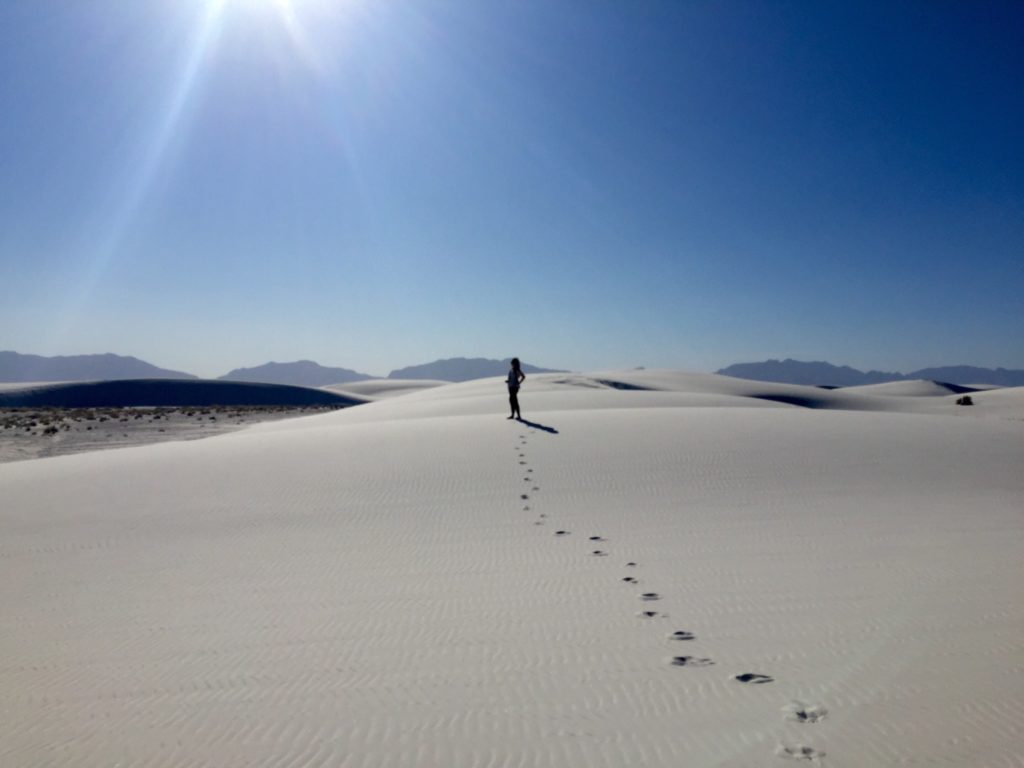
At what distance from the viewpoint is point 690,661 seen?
162 inches

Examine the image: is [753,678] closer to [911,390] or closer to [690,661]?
[690,661]

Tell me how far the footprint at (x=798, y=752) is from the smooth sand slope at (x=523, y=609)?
2 centimetres

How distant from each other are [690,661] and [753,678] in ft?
1.32

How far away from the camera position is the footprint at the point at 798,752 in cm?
303

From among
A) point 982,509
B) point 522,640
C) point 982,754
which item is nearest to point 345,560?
point 522,640

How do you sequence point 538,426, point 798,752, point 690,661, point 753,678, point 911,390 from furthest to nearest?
1. point 911,390
2. point 538,426
3. point 690,661
4. point 753,678
5. point 798,752

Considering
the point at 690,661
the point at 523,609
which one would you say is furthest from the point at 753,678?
the point at 523,609

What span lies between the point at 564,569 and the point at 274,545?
11.7 ft

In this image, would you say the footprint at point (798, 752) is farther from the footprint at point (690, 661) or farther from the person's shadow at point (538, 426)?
the person's shadow at point (538, 426)

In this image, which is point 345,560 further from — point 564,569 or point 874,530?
point 874,530

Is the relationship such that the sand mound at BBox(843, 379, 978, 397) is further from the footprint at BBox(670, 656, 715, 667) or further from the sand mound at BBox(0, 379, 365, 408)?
the footprint at BBox(670, 656, 715, 667)

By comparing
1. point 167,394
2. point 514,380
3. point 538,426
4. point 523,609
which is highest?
point 514,380

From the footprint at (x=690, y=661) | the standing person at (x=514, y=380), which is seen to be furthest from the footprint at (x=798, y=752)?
the standing person at (x=514, y=380)

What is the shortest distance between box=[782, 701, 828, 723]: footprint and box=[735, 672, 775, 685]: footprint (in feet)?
0.94
